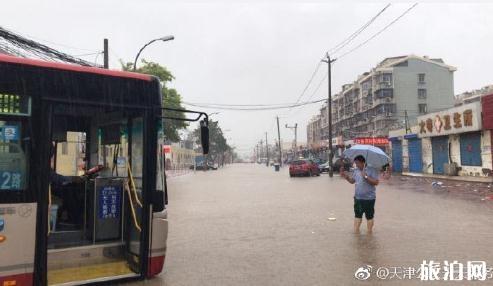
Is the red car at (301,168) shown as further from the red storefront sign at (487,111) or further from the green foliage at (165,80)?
the red storefront sign at (487,111)

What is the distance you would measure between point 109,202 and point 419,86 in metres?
79.6

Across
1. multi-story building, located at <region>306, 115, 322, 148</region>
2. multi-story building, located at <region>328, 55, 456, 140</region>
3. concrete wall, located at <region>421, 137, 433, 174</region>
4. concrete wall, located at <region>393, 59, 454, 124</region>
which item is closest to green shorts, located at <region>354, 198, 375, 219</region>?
concrete wall, located at <region>421, 137, 433, 174</region>

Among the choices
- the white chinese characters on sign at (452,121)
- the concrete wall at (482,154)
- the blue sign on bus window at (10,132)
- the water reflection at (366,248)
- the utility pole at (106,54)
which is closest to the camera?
the blue sign on bus window at (10,132)

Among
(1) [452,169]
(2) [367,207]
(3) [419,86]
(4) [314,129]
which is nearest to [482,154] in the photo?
(1) [452,169]

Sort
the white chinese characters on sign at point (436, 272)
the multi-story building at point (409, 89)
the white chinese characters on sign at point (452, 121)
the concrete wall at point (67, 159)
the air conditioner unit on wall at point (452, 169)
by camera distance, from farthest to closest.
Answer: the multi-story building at point (409, 89)
the air conditioner unit on wall at point (452, 169)
the white chinese characters on sign at point (452, 121)
the concrete wall at point (67, 159)
the white chinese characters on sign at point (436, 272)

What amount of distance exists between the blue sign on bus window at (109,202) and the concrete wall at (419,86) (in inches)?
3031

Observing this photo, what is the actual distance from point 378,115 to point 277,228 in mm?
73339

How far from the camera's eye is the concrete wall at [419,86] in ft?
256

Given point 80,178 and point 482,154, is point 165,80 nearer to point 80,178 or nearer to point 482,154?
point 482,154

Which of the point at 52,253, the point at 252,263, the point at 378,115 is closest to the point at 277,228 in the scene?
the point at 252,263

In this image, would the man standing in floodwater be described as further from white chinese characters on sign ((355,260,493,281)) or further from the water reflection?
white chinese characters on sign ((355,260,493,281))

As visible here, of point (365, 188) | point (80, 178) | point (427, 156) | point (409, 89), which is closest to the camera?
point (80, 178)

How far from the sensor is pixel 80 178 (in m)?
7.08

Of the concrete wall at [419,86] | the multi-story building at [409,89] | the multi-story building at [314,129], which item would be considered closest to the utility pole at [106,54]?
the multi-story building at [409,89]
